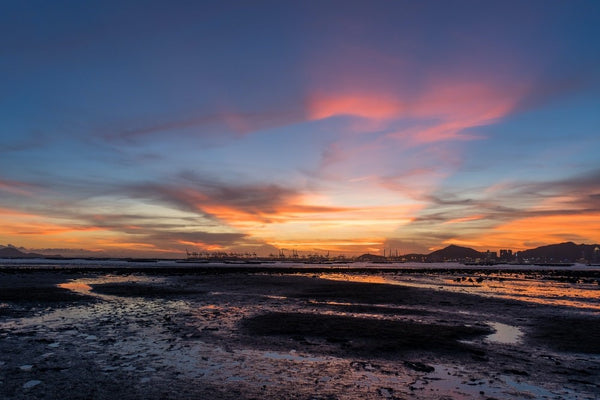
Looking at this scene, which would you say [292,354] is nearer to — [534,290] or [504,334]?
[504,334]

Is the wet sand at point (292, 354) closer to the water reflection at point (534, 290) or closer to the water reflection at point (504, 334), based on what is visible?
the water reflection at point (504, 334)

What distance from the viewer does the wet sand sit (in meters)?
10.1

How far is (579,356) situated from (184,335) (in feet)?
49.3

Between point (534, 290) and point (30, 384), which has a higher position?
point (30, 384)

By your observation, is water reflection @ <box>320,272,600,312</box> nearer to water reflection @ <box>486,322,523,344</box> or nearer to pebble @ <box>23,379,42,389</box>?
water reflection @ <box>486,322,523,344</box>

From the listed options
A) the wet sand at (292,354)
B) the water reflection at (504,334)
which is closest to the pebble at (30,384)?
the wet sand at (292,354)

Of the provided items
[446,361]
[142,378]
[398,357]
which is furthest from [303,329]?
[142,378]

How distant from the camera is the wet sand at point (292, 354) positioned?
33.1 ft

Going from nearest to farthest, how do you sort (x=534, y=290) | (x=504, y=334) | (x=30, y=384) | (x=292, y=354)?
(x=30, y=384) → (x=292, y=354) → (x=504, y=334) → (x=534, y=290)

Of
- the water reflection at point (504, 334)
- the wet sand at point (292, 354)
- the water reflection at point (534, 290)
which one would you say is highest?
the wet sand at point (292, 354)

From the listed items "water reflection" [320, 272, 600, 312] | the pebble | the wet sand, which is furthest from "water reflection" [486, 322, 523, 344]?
the pebble

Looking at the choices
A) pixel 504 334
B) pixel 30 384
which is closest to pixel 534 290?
pixel 504 334

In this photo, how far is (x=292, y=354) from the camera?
1384 cm

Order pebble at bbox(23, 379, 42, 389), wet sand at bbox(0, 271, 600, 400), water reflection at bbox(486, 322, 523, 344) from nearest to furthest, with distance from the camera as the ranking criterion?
1. pebble at bbox(23, 379, 42, 389)
2. wet sand at bbox(0, 271, 600, 400)
3. water reflection at bbox(486, 322, 523, 344)
